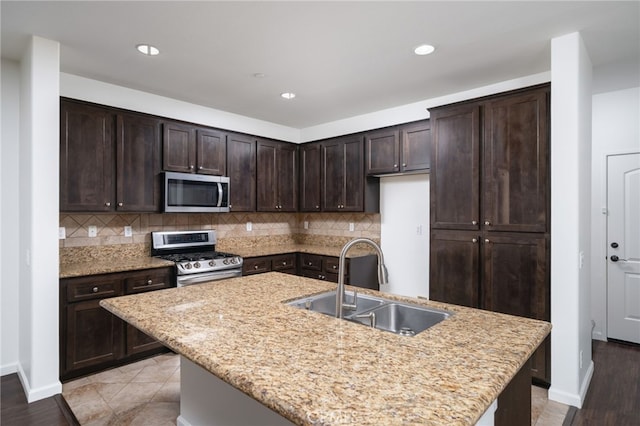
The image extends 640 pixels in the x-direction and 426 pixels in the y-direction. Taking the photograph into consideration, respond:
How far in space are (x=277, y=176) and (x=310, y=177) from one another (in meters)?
0.45

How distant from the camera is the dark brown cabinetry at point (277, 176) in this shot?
450cm

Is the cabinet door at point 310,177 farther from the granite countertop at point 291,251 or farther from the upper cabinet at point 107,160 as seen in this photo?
the upper cabinet at point 107,160

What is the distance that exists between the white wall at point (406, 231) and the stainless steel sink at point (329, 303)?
2.20 metres

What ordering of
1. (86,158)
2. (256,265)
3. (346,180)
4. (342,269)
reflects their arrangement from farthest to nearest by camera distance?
(346,180) → (256,265) → (86,158) → (342,269)

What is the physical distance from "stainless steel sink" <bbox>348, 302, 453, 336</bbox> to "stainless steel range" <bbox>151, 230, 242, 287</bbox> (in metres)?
2.05

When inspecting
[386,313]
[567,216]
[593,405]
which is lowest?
[593,405]

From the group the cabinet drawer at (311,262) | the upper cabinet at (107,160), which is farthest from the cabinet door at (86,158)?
the cabinet drawer at (311,262)

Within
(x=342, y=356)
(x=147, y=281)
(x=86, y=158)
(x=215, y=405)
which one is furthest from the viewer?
(x=147, y=281)

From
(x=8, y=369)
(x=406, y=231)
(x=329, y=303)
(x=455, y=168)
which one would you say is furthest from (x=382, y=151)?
(x=8, y=369)

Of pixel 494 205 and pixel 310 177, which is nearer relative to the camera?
pixel 494 205

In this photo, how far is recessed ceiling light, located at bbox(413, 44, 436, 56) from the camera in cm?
259

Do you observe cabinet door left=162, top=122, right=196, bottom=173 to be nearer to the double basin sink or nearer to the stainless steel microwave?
the stainless steel microwave

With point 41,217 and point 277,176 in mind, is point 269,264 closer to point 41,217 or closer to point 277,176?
point 277,176

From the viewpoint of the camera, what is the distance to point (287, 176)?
15.8 feet
